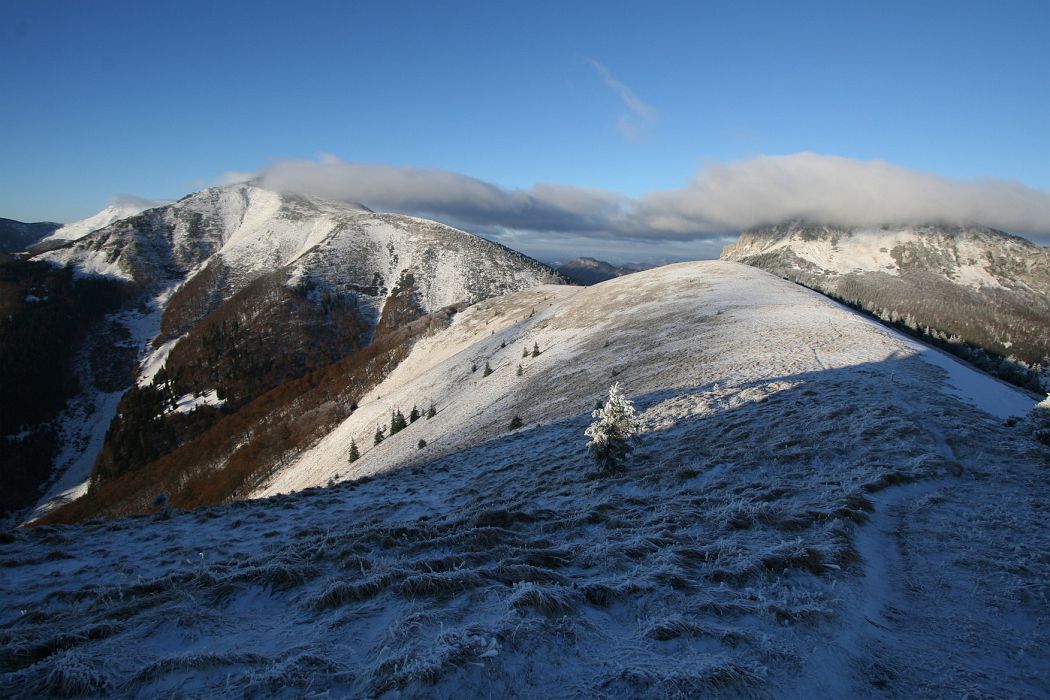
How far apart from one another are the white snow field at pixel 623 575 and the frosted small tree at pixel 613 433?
76 centimetres

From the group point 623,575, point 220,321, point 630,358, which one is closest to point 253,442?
point 630,358

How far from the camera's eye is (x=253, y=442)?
257 ft

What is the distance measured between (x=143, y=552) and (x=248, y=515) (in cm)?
376

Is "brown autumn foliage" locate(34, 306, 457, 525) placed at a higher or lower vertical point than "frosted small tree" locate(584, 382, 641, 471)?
lower

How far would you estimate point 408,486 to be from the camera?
20172 millimetres

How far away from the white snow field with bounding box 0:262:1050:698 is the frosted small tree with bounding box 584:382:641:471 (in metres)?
0.76

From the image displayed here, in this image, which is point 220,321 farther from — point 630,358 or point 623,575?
point 623,575

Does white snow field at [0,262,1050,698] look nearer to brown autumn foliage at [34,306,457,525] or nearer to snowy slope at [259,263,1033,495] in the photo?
snowy slope at [259,263,1033,495]

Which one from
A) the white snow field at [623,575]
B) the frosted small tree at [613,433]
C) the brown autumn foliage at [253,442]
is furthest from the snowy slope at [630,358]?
the brown autumn foliage at [253,442]

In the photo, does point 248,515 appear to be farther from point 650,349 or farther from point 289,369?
point 289,369

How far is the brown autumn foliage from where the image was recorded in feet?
222

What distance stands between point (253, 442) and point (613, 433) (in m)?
79.9

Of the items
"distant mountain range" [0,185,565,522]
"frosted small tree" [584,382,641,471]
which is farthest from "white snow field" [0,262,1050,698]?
"distant mountain range" [0,185,565,522]

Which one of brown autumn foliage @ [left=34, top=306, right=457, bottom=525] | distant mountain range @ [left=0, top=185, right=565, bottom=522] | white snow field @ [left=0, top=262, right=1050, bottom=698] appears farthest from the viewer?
distant mountain range @ [left=0, top=185, right=565, bottom=522]
